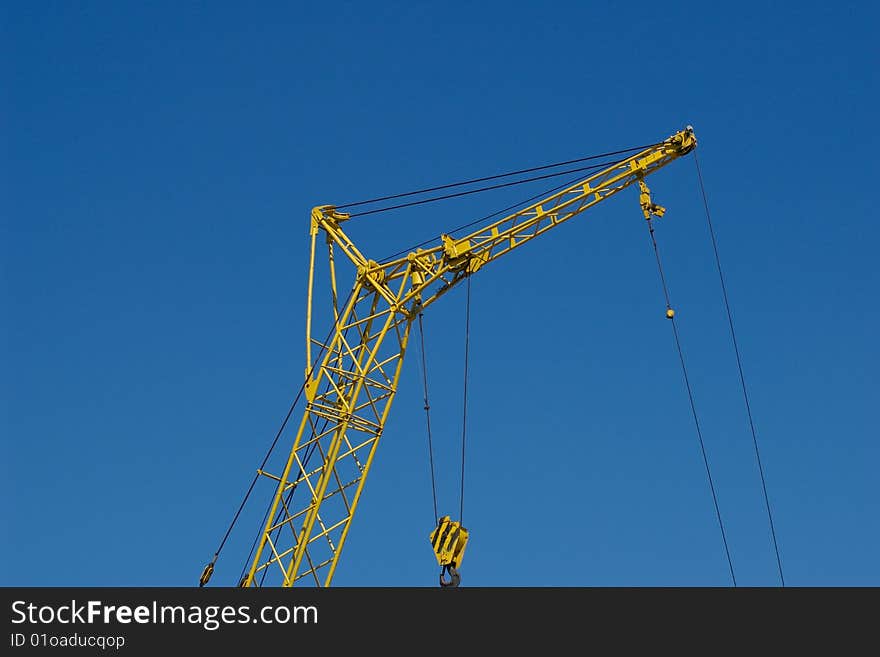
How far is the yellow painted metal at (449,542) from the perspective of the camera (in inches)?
1555

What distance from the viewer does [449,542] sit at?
39.7 m

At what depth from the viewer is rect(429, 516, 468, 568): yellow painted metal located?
130ft
